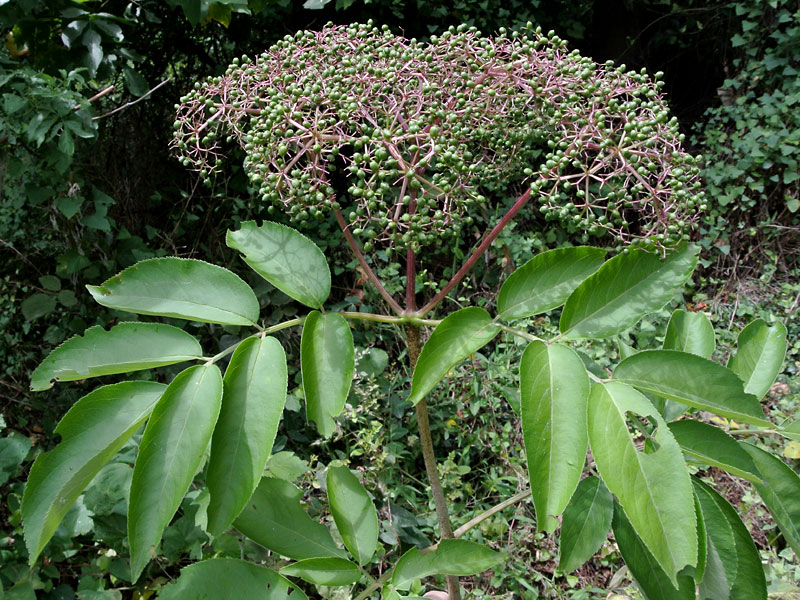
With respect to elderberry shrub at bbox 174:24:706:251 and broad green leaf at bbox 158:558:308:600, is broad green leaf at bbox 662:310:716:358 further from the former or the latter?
broad green leaf at bbox 158:558:308:600

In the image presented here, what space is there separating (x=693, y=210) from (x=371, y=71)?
491 millimetres

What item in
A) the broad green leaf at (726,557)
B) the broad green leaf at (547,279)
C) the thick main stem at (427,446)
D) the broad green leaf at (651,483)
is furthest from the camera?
A: the thick main stem at (427,446)

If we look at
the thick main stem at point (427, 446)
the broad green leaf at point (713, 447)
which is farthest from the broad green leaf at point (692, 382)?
the thick main stem at point (427, 446)

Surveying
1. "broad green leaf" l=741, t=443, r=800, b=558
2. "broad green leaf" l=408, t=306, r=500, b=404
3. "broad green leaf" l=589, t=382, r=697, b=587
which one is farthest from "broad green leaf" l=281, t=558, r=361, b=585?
"broad green leaf" l=741, t=443, r=800, b=558

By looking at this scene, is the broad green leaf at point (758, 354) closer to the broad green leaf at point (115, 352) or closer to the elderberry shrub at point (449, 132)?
the elderberry shrub at point (449, 132)

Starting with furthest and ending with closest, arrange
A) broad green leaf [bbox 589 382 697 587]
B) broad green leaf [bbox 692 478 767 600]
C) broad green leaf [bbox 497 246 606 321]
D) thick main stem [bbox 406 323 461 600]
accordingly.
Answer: thick main stem [bbox 406 323 461 600]
broad green leaf [bbox 497 246 606 321]
broad green leaf [bbox 692 478 767 600]
broad green leaf [bbox 589 382 697 587]

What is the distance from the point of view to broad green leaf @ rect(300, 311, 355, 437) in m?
0.71

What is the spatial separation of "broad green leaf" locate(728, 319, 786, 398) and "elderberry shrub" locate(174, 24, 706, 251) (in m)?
0.32

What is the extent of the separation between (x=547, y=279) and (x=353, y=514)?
478 millimetres

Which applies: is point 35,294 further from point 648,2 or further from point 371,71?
point 648,2

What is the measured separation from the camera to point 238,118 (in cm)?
87

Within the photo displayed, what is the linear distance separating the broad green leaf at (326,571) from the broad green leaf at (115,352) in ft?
1.10

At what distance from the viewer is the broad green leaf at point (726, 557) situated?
2.25 ft

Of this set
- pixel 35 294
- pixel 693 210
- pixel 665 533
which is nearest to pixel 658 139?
pixel 693 210
